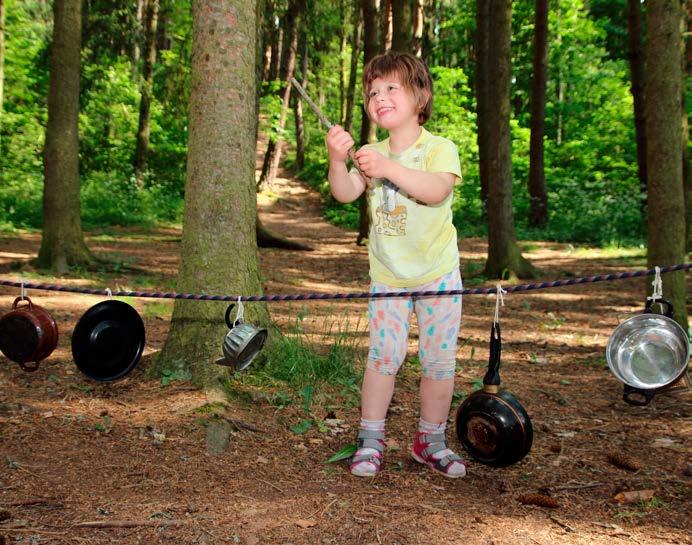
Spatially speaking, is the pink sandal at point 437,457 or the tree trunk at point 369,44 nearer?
the pink sandal at point 437,457

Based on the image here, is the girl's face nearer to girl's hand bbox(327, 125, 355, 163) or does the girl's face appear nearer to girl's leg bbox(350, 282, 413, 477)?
girl's hand bbox(327, 125, 355, 163)

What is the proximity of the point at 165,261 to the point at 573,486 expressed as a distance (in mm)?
9405

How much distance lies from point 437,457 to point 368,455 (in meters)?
0.35

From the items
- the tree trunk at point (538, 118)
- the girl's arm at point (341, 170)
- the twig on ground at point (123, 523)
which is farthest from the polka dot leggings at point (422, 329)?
the tree trunk at point (538, 118)

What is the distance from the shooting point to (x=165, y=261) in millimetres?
12000

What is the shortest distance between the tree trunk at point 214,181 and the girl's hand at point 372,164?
167 centimetres

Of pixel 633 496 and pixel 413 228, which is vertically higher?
pixel 413 228

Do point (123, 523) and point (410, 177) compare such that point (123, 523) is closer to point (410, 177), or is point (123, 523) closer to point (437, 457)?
point (437, 457)

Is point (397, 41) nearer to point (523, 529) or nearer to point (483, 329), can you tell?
point (483, 329)

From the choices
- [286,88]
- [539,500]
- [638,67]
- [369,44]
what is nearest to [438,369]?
[539,500]

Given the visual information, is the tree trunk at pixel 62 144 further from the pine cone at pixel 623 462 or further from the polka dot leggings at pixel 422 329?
the pine cone at pixel 623 462

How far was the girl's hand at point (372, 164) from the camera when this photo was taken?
3.11m

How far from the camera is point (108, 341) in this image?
4.39 metres

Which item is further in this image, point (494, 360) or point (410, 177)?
point (494, 360)
